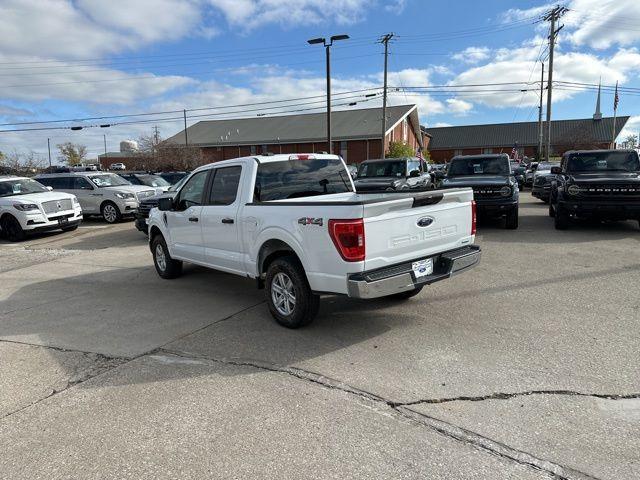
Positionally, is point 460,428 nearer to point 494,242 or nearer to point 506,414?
point 506,414

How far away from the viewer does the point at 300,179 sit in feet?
20.3

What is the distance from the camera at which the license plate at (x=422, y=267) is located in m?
4.74

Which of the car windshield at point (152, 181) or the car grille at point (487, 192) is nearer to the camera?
the car grille at point (487, 192)

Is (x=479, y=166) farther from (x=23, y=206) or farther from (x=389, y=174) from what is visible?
(x=23, y=206)

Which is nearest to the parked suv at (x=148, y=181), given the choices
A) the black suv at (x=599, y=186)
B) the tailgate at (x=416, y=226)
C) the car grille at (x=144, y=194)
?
the car grille at (x=144, y=194)

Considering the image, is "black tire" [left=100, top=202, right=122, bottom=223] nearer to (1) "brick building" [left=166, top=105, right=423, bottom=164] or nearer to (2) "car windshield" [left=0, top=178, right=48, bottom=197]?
(2) "car windshield" [left=0, top=178, right=48, bottom=197]

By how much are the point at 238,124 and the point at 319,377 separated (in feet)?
198

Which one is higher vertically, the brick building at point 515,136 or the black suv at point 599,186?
the brick building at point 515,136

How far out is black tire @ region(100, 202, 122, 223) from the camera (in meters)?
16.9

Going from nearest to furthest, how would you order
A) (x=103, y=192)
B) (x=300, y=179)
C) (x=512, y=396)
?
(x=512, y=396) → (x=300, y=179) → (x=103, y=192)

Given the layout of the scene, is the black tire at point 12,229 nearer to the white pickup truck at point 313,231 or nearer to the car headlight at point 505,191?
the white pickup truck at point 313,231

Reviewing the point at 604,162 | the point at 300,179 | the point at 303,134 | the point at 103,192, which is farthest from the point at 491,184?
the point at 303,134

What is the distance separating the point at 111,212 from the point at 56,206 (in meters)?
2.68

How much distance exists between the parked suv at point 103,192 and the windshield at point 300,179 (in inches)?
466
